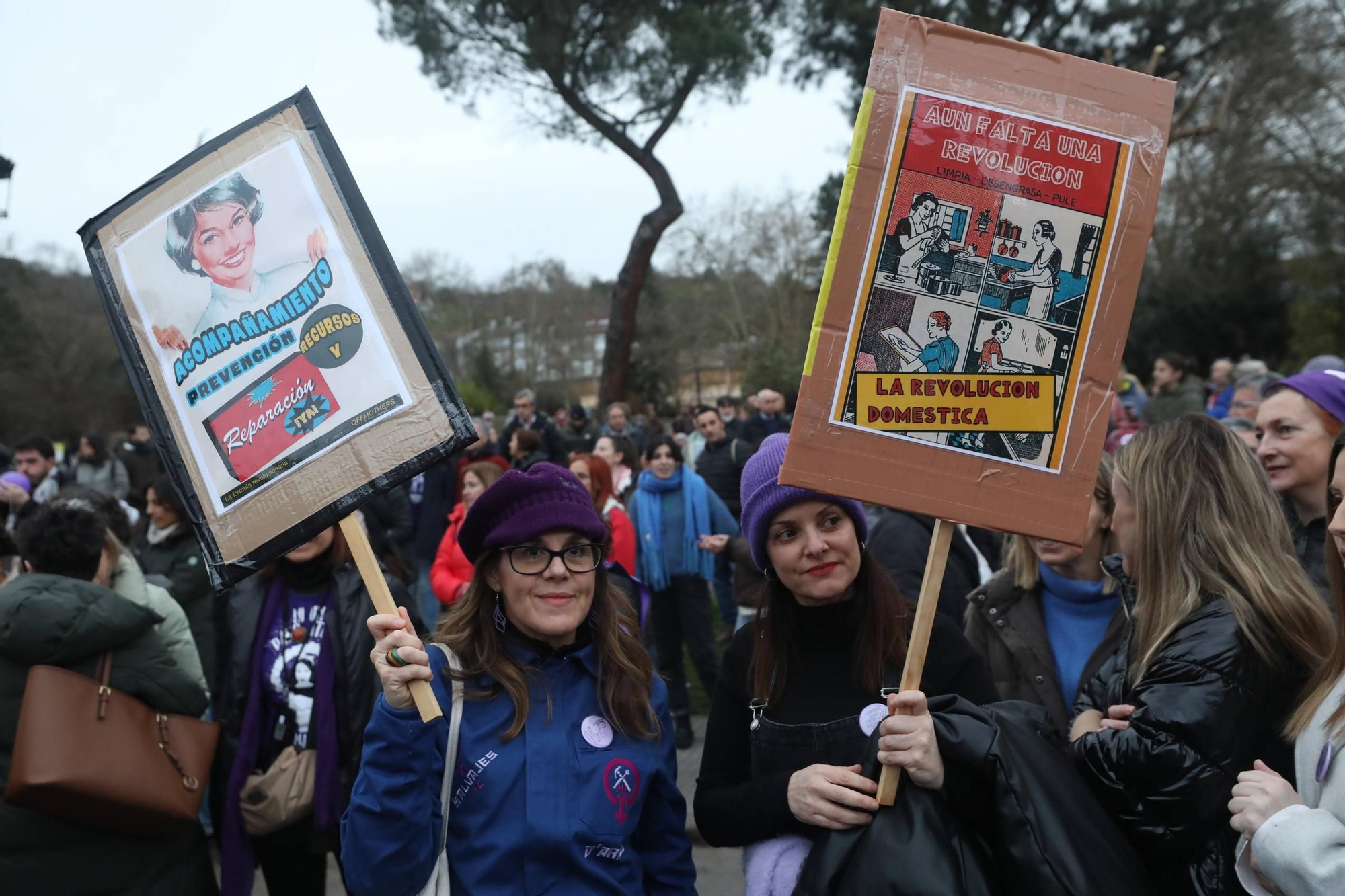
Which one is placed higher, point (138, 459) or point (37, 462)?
point (37, 462)

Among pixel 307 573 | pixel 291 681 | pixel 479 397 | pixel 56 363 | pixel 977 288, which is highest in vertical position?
pixel 977 288

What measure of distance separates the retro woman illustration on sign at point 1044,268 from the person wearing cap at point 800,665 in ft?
2.06

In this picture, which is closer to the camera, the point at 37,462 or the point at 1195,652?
the point at 1195,652

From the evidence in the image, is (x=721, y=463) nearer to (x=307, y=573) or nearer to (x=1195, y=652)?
(x=307, y=573)

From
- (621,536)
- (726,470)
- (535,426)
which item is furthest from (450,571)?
(535,426)

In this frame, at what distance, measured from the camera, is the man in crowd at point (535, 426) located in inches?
431

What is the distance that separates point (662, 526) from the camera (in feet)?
22.8

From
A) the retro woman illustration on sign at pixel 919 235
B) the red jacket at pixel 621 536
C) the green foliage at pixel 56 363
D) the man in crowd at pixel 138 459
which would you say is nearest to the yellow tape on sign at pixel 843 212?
the retro woman illustration on sign at pixel 919 235

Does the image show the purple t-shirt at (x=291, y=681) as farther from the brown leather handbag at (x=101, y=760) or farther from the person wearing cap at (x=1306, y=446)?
the person wearing cap at (x=1306, y=446)

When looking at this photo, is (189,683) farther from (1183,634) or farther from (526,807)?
(1183,634)

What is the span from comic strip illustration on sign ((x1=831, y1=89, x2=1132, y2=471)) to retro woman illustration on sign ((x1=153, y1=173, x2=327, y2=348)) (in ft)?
3.81

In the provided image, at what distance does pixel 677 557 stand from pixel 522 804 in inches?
190

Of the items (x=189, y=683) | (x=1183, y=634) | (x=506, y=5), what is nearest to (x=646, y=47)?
(x=506, y=5)

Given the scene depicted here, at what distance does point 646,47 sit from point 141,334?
44.1 ft
